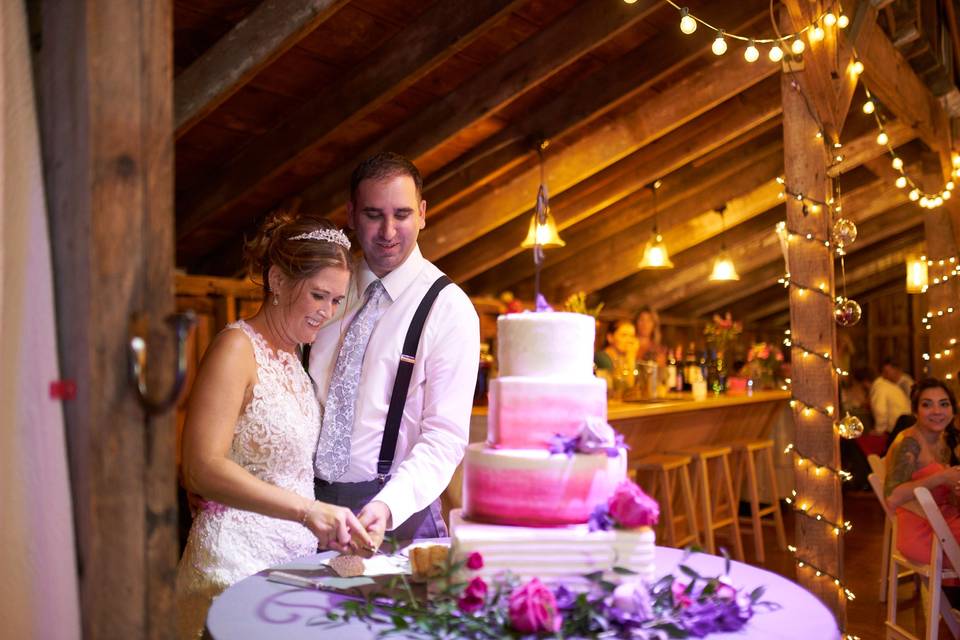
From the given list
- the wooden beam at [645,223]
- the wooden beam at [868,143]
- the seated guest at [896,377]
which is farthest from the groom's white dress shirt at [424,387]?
the seated guest at [896,377]

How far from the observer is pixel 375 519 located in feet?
6.57

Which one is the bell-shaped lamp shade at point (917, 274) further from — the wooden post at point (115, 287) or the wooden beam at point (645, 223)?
the wooden post at point (115, 287)

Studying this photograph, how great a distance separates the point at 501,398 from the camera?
1867 mm

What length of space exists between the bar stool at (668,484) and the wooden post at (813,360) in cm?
191

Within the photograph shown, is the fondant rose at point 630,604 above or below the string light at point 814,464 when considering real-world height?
above

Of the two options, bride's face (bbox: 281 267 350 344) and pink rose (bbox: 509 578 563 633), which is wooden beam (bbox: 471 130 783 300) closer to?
bride's face (bbox: 281 267 350 344)

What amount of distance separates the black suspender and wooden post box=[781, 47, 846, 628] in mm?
2268

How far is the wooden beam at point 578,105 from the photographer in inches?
225

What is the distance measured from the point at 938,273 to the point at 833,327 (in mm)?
4377

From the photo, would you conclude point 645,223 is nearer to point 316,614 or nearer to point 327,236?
point 327,236

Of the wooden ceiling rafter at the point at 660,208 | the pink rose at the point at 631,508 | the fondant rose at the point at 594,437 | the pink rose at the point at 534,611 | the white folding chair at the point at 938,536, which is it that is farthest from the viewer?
the wooden ceiling rafter at the point at 660,208

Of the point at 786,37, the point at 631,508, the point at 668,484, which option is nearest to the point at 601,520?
the point at 631,508

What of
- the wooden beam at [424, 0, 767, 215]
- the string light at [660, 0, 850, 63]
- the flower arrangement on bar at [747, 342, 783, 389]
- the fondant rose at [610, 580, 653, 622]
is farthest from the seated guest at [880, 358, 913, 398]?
the fondant rose at [610, 580, 653, 622]

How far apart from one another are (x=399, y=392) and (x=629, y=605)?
99 cm
